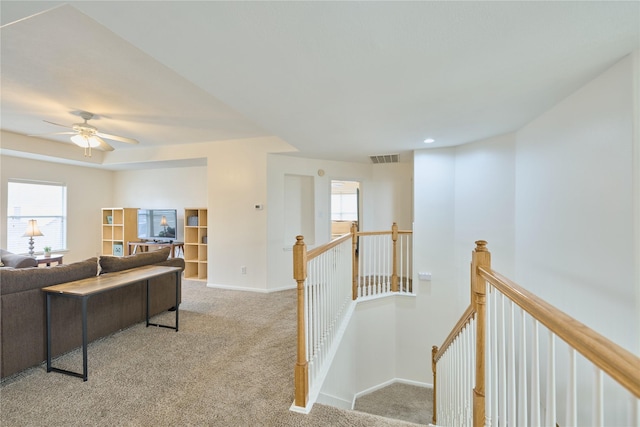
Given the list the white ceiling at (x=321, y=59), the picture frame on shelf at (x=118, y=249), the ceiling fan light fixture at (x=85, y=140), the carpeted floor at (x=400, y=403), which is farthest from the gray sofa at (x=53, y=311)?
the picture frame on shelf at (x=118, y=249)

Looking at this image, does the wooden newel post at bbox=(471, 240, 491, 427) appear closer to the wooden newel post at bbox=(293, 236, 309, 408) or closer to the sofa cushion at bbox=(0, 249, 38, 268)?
the wooden newel post at bbox=(293, 236, 309, 408)

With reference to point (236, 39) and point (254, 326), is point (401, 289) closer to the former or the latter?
point (254, 326)

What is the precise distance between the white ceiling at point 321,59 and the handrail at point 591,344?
4.66ft

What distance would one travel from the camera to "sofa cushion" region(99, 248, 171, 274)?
303cm

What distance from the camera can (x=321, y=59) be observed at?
181 centimetres

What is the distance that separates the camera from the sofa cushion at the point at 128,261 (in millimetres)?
3029

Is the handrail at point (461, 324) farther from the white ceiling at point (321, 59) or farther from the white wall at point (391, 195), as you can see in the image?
the white wall at point (391, 195)

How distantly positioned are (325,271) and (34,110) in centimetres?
432

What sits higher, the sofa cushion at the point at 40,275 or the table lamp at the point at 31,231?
the table lamp at the point at 31,231

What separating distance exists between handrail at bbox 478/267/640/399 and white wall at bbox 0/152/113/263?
780 cm

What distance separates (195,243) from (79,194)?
10.2ft

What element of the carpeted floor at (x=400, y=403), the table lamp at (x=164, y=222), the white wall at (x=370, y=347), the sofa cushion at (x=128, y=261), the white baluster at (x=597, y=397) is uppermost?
the table lamp at (x=164, y=222)

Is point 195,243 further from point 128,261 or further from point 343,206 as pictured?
point 343,206

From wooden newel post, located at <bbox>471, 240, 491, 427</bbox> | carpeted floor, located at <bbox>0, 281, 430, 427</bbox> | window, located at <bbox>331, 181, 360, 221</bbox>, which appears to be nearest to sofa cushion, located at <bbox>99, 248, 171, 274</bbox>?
carpeted floor, located at <bbox>0, 281, 430, 427</bbox>
